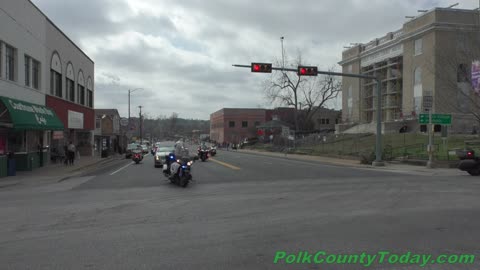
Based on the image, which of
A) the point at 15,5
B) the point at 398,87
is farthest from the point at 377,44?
the point at 15,5

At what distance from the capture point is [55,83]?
32.6 m

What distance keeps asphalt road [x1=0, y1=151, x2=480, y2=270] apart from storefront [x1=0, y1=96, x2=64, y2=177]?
853 cm

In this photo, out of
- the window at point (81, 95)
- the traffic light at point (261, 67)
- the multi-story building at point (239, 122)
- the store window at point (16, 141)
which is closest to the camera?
the store window at point (16, 141)

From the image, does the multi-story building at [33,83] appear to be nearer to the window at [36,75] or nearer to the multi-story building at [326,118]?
the window at [36,75]

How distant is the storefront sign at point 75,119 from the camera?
3581 cm

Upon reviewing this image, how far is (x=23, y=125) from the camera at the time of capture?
2158cm

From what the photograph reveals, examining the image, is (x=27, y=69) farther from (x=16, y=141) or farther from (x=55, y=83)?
(x=55, y=83)

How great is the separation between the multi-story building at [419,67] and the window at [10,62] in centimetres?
3076

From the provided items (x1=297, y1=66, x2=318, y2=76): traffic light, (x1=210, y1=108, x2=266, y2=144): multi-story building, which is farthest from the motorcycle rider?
(x1=210, y1=108, x2=266, y2=144): multi-story building

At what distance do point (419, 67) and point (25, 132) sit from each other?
154ft

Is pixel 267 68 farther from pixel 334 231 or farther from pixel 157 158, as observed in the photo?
pixel 334 231

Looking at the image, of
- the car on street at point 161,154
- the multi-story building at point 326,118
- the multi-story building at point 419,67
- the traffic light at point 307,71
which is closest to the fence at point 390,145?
the multi-story building at point 419,67

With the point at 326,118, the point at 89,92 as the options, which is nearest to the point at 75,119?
the point at 89,92

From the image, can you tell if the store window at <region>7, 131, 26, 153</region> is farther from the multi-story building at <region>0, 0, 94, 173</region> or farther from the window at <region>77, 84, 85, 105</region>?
the window at <region>77, 84, 85, 105</region>
